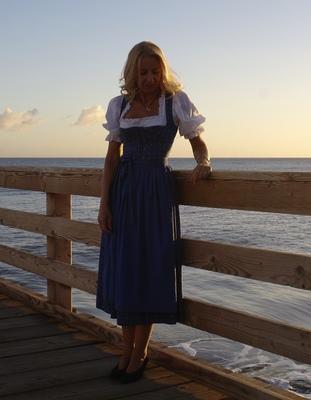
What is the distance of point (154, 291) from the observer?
3152 millimetres

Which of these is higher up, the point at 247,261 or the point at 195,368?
the point at 247,261

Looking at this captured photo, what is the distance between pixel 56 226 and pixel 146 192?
137cm

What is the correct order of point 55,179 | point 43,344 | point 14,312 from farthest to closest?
point 14,312, point 55,179, point 43,344

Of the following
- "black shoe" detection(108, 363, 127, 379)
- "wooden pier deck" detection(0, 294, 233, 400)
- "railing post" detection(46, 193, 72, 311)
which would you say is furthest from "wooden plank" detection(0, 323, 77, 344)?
"black shoe" detection(108, 363, 127, 379)

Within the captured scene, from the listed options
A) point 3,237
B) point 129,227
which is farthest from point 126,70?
point 3,237

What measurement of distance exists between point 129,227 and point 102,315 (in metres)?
3.94

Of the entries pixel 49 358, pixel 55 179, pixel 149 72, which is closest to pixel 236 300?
pixel 55 179

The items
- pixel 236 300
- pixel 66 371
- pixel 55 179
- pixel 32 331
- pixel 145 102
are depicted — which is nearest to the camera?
pixel 145 102

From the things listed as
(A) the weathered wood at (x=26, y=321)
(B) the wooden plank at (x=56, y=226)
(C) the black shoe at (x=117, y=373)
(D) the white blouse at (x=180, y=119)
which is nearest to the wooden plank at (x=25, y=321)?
(A) the weathered wood at (x=26, y=321)

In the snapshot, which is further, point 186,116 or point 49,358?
point 49,358

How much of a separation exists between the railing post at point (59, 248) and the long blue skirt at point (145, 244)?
1.20 m

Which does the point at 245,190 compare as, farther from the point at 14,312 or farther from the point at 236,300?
the point at 236,300

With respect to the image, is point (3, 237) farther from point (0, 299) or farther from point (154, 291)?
point (154, 291)

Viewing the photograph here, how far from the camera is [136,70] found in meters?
3.15
